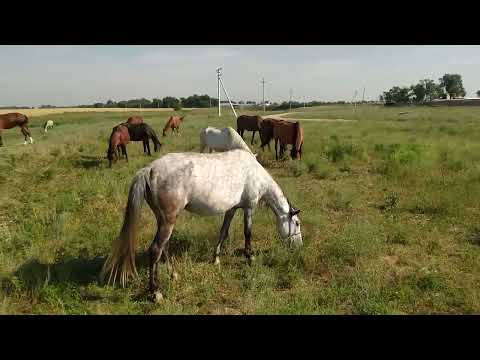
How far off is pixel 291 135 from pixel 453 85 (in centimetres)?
11571

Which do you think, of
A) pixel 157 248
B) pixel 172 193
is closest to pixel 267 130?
pixel 172 193

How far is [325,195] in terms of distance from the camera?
894cm

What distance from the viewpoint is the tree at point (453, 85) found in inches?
4043

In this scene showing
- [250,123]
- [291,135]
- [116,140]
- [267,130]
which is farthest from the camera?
[250,123]

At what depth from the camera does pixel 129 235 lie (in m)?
4.12

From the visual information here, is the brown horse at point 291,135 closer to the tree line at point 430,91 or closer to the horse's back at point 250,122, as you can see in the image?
the horse's back at point 250,122

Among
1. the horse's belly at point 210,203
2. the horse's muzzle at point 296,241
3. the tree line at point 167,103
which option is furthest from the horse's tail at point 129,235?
the tree line at point 167,103

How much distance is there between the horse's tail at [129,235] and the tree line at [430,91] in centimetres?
11359

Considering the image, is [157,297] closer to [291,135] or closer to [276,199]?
[276,199]

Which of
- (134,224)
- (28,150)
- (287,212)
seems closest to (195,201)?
(134,224)

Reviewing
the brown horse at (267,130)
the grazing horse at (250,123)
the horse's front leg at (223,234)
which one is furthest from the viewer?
the grazing horse at (250,123)
